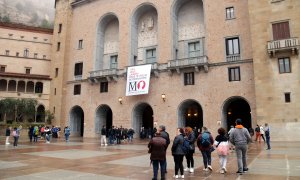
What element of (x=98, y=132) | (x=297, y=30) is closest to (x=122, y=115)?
(x=98, y=132)

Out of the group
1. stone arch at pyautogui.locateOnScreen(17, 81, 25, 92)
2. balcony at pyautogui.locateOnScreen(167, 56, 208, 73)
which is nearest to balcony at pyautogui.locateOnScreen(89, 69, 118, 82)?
balcony at pyautogui.locateOnScreen(167, 56, 208, 73)

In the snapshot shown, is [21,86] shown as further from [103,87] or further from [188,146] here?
[188,146]

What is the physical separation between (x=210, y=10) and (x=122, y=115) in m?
17.8

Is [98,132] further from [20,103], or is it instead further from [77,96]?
[20,103]

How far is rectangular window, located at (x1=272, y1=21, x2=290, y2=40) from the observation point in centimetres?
2481

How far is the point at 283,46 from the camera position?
24.2 m

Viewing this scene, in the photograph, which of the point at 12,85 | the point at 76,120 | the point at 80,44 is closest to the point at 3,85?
the point at 12,85

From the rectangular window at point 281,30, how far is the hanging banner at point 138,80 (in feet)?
48.7

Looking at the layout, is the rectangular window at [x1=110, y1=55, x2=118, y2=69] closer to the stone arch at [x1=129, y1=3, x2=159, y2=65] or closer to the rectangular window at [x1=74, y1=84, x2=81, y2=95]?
the stone arch at [x1=129, y1=3, x2=159, y2=65]

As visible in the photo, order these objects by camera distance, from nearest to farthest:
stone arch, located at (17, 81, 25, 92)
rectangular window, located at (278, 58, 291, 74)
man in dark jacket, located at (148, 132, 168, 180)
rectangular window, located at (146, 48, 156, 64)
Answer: man in dark jacket, located at (148, 132, 168, 180)
rectangular window, located at (278, 58, 291, 74)
rectangular window, located at (146, 48, 156, 64)
stone arch, located at (17, 81, 25, 92)

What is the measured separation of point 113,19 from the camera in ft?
133

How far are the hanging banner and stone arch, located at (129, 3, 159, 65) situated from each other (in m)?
2.46

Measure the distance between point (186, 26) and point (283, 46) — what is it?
13.6 m

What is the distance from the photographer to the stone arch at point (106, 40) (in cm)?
3969
